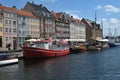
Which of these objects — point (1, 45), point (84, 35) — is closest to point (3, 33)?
point (1, 45)

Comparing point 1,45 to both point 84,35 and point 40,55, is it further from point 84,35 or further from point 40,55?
point 84,35

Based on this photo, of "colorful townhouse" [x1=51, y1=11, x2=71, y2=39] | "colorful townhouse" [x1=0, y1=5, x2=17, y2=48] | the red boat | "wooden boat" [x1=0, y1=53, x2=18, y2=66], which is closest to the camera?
"wooden boat" [x1=0, y1=53, x2=18, y2=66]

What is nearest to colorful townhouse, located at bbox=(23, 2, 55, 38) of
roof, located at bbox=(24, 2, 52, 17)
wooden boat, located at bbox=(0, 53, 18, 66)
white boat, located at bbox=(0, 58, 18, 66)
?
roof, located at bbox=(24, 2, 52, 17)

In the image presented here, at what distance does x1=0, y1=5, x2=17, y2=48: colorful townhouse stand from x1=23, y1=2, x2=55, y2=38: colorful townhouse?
1983 cm

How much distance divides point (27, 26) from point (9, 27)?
13021 mm

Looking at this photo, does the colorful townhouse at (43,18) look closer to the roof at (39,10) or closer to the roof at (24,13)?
the roof at (39,10)

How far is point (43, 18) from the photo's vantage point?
408 ft

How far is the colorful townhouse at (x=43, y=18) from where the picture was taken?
4815 inches

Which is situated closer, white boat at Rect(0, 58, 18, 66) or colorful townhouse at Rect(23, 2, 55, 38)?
white boat at Rect(0, 58, 18, 66)

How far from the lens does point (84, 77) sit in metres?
42.9

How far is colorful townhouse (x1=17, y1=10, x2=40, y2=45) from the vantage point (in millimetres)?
106550

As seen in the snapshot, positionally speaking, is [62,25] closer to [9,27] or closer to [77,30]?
[77,30]

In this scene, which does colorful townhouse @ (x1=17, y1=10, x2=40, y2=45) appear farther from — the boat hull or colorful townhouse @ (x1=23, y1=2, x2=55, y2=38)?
the boat hull

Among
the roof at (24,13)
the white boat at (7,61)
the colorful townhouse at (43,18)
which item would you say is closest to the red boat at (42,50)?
the white boat at (7,61)
